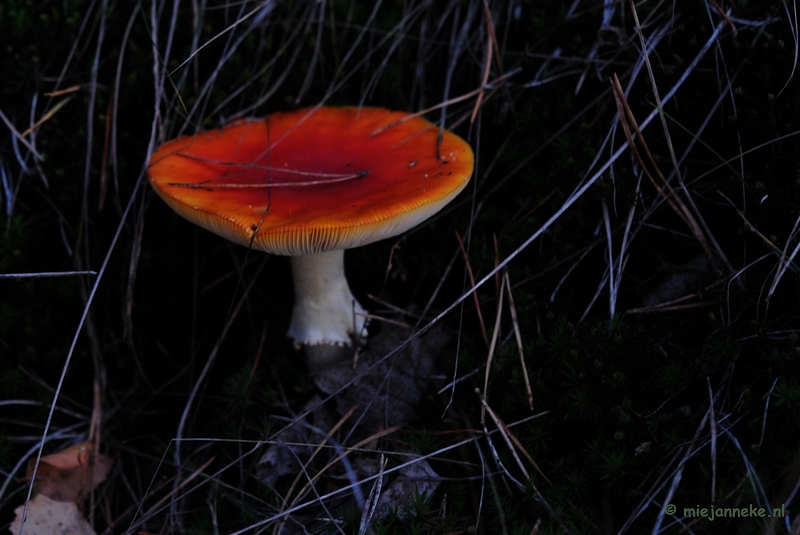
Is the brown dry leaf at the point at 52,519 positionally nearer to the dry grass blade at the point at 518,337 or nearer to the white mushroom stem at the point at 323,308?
the white mushroom stem at the point at 323,308

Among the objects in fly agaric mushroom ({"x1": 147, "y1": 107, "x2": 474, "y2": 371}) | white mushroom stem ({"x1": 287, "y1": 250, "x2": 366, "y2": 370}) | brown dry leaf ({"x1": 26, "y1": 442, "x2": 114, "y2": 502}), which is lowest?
brown dry leaf ({"x1": 26, "y1": 442, "x2": 114, "y2": 502})

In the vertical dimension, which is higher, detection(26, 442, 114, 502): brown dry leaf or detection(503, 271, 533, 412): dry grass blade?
detection(503, 271, 533, 412): dry grass blade

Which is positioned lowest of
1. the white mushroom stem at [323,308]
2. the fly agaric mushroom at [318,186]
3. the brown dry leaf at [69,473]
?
the brown dry leaf at [69,473]

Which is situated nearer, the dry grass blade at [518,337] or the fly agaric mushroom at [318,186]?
the fly agaric mushroom at [318,186]

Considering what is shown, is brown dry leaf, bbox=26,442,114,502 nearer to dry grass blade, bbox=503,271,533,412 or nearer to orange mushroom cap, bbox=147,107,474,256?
orange mushroom cap, bbox=147,107,474,256

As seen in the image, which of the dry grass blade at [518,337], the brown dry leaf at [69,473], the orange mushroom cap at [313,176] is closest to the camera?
the orange mushroom cap at [313,176]

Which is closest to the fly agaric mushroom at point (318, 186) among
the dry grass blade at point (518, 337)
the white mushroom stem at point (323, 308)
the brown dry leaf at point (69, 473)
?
the white mushroom stem at point (323, 308)

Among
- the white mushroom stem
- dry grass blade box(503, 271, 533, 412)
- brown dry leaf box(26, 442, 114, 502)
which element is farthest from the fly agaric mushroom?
brown dry leaf box(26, 442, 114, 502)
